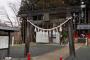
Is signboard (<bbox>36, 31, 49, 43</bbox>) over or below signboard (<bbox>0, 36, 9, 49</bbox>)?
below

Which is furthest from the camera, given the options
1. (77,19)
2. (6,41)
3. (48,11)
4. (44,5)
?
(77,19)

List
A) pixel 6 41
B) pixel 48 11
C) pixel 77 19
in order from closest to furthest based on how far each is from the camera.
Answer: pixel 6 41 < pixel 48 11 < pixel 77 19

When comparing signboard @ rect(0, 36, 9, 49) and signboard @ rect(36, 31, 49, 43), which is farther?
signboard @ rect(36, 31, 49, 43)

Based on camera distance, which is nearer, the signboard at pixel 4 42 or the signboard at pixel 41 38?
the signboard at pixel 4 42

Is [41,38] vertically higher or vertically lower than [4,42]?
lower

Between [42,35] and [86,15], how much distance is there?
28.2 feet

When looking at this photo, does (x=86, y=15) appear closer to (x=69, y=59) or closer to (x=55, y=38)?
(x=55, y=38)

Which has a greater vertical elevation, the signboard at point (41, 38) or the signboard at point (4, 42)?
the signboard at point (4, 42)

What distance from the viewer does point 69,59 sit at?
648 inches

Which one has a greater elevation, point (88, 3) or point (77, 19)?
point (88, 3)

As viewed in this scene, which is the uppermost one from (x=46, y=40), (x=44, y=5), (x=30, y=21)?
(x=44, y=5)

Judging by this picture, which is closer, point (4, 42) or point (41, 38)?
point (4, 42)

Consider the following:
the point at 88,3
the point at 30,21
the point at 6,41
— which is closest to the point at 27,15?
the point at 30,21

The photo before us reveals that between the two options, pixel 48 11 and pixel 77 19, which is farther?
pixel 77 19
